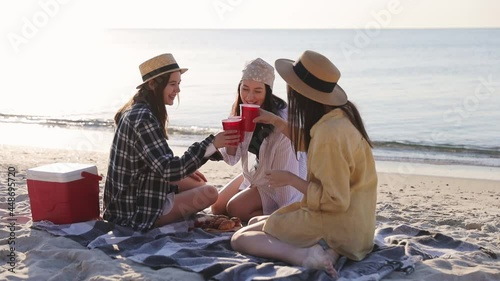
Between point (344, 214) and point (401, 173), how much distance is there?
5025 millimetres

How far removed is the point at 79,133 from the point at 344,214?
30.4ft

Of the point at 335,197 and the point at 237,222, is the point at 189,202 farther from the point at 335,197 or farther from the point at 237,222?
the point at 335,197

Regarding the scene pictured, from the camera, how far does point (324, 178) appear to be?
3873 millimetres

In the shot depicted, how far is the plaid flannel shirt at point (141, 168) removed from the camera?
4738 mm

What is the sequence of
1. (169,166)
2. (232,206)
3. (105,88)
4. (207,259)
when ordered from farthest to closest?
1. (105,88)
2. (232,206)
3. (169,166)
4. (207,259)

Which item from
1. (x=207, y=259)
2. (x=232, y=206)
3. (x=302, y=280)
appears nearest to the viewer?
(x=302, y=280)

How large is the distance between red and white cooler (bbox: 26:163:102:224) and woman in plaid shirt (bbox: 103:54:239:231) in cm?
15

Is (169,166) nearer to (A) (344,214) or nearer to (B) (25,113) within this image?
(A) (344,214)

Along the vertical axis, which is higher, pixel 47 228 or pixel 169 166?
pixel 169 166

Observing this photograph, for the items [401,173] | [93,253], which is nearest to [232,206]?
[93,253]

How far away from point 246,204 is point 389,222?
125 cm

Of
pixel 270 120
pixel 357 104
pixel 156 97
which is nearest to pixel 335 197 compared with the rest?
pixel 270 120

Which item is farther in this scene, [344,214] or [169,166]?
[169,166]

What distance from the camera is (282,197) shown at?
5254 millimetres
